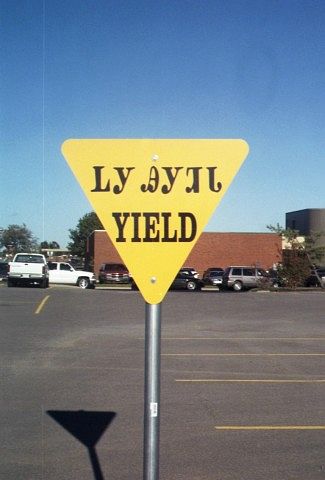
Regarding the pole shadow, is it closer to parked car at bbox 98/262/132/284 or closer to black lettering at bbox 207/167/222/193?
black lettering at bbox 207/167/222/193

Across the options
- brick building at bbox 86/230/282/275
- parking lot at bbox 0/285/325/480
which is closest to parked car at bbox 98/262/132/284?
brick building at bbox 86/230/282/275

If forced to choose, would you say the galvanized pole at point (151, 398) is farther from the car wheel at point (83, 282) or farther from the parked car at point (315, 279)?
the car wheel at point (83, 282)

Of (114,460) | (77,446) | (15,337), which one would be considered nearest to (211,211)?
(114,460)

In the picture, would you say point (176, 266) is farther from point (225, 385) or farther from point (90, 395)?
point (225, 385)

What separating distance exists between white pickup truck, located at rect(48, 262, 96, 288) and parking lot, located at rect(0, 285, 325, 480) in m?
23.3

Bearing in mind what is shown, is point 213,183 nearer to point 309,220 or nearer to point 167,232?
point 167,232

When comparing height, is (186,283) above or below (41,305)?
above

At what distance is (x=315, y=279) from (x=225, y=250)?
15.5 meters

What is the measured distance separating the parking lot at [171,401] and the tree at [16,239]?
194 feet

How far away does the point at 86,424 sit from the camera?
23.7 feet

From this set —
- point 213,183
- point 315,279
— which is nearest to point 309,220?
point 315,279

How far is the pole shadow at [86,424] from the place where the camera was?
647 centimetres

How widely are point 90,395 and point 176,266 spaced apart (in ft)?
20.2

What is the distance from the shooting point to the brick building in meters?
56.7
